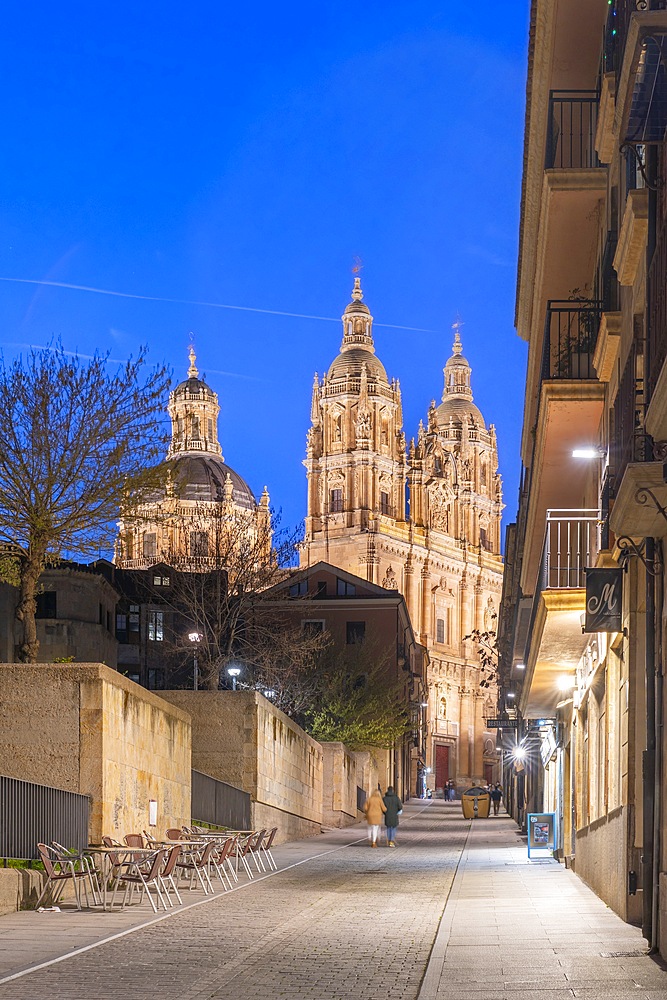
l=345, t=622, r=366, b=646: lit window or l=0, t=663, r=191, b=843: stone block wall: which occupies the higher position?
l=345, t=622, r=366, b=646: lit window

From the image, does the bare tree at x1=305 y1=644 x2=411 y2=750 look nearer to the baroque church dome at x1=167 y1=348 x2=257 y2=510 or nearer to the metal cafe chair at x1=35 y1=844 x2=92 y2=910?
the metal cafe chair at x1=35 y1=844 x2=92 y2=910

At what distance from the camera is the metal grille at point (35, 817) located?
57.8 feet

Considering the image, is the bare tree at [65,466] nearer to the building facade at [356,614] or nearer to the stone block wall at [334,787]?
the stone block wall at [334,787]

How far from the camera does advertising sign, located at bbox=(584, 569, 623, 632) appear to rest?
1522cm

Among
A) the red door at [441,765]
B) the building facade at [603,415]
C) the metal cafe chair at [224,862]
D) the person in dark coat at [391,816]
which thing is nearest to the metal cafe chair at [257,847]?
the metal cafe chair at [224,862]

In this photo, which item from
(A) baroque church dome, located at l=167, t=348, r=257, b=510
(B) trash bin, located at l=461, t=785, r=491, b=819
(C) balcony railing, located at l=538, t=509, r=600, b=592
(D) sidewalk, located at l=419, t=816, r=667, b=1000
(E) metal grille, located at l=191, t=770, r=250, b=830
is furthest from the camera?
(A) baroque church dome, located at l=167, t=348, r=257, b=510

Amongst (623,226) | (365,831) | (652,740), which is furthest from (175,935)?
(365,831)

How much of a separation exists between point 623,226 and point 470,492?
451 feet

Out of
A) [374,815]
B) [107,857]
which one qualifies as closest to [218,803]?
[374,815]

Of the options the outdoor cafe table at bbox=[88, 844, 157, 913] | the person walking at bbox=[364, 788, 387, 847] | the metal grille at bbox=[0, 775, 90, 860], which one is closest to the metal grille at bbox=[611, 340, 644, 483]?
the outdoor cafe table at bbox=[88, 844, 157, 913]

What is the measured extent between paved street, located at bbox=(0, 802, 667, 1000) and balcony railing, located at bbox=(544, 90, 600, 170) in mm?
9216

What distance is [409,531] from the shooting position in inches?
5502

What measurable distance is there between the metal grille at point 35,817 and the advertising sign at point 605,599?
707cm

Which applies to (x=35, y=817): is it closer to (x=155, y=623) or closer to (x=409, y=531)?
(x=155, y=623)
